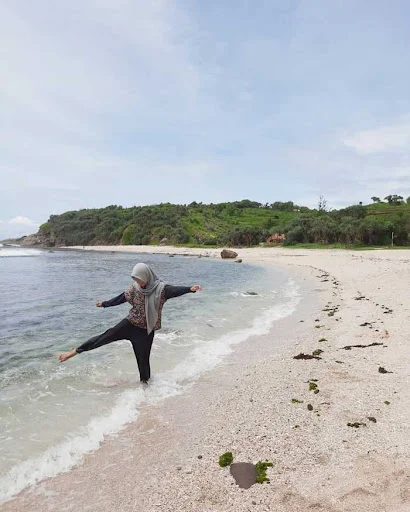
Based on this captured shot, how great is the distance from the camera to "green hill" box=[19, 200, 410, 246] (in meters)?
65.6

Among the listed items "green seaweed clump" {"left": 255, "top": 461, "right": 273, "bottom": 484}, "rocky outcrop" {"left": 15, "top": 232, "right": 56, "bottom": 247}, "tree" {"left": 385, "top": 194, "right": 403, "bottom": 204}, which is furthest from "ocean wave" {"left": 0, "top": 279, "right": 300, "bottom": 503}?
"rocky outcrop" {"left": 15, "top": 232, "right": 56, "bottom": 247}

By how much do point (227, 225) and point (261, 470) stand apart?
419ft

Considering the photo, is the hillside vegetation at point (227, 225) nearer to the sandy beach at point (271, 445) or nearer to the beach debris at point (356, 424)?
the sandy beach at point (271, 445)

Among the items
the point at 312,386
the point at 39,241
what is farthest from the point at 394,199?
the point at 39,241

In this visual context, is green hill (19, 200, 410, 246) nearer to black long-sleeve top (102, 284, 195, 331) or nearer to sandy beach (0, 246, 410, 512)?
sandy beach (0, 246, 410, 512)

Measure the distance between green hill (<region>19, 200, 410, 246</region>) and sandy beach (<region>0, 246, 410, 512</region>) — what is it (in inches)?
2402

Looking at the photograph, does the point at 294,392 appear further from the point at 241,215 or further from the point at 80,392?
the point at 241,215

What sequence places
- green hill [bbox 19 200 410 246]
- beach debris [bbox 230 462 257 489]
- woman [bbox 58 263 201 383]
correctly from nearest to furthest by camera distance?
beach debris [bbox 230 462 257 489], woman [bbox 58 263 201 383], green hill [bbox 19 200 410 246]

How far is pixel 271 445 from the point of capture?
193 inches

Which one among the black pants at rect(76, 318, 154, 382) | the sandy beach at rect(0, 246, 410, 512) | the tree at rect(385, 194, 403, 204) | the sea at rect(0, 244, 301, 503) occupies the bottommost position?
the sea at rect(0, 244, 301, 503)

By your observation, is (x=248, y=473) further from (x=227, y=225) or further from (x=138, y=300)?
(x=227, y=225)

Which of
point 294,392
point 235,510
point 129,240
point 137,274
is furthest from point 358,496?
point 129,240

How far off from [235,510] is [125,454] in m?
2.03

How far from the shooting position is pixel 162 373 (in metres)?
8.48
